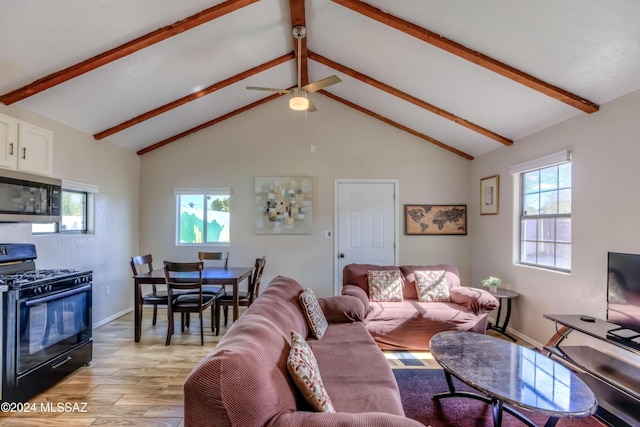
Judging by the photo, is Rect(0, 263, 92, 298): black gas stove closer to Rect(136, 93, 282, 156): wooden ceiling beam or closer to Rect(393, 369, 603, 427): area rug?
Rect(136, 93, 282, 156): wooden ceiling beam

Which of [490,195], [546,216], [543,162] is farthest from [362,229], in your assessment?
[543,162]

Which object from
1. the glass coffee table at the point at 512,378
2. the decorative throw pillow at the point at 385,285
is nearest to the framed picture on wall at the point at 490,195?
the decorative throw pillow at the point at 385,285

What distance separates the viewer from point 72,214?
3.89m

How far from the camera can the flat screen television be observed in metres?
2.28

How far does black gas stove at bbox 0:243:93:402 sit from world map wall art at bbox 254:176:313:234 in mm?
2495

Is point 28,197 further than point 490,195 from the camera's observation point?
No

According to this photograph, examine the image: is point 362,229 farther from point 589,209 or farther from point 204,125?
point 204,125

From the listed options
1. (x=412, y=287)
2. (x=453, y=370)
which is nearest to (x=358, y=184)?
(x=412, y=287)

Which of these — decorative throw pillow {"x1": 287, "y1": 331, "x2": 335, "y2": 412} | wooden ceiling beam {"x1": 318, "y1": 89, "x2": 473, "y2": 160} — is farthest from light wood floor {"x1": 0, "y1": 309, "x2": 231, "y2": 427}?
wooden ceiling beam {"x1": 318, "y1": 89, "x2": 473, "y2": 160}

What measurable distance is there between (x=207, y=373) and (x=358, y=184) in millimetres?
4234

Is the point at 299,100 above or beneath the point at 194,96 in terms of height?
beneath

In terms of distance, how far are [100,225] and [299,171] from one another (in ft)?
9.54

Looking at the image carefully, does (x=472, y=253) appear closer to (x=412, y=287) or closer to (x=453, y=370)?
(x=412, y=287)

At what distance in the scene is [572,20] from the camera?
217cm
